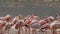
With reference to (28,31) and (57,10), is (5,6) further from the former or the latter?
(28,31)

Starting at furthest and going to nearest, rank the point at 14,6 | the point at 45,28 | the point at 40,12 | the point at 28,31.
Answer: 1. the point at 14,6
2. the point at 40,12
3. the point at 28,31
4. the point at 45,28

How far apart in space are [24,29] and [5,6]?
2866 mm

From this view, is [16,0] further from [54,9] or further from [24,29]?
[24,29]

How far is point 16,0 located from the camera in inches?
314

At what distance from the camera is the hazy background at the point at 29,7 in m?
7.23

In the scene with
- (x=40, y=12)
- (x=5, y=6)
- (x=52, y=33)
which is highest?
(x=5, y=6)

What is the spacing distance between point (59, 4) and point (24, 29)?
3.21 meters

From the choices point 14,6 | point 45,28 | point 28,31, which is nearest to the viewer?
point 45,28

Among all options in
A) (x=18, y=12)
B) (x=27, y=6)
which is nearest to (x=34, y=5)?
(x=27, y=6)

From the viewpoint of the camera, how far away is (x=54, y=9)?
7516 millimetres

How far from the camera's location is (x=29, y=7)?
760cm

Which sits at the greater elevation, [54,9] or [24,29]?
[54,9]

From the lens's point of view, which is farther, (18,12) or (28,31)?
(18,12)

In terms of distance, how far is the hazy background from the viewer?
723cm
